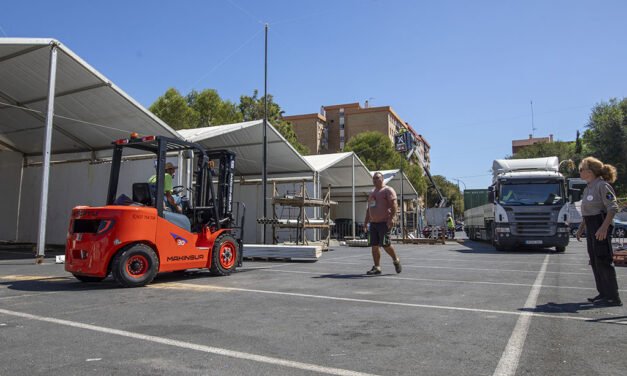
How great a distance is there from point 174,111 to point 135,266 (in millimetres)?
33065

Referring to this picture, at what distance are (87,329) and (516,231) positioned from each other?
15.1 meters

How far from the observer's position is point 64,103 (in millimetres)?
16094

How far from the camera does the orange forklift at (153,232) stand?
670 cm

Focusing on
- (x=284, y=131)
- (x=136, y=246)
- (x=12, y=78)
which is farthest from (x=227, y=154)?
(x=284, y=131)

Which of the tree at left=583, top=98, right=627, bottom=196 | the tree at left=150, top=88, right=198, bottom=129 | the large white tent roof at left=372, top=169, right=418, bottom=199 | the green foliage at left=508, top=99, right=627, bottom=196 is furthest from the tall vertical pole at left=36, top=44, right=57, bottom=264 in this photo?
the tree at left=583, top=98, right=627, bottom=196

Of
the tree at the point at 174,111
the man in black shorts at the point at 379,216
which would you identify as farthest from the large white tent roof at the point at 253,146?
the tree at the point at 174,111

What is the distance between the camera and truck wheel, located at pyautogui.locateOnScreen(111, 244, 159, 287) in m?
6.70

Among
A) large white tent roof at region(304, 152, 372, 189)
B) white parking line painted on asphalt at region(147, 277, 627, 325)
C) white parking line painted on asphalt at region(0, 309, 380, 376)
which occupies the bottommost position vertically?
white parking line painted on asphalt at region(0, 309, 380, 376)

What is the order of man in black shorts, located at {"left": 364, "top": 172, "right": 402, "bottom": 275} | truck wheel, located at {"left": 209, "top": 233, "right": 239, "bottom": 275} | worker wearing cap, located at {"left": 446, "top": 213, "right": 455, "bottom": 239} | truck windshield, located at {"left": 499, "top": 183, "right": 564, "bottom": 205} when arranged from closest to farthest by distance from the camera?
truck wheel, located at {"left": 209, "top": 233, "right": 239, "bottom": 275}
man in black shorts, located at {"left": 364, "top": 172, "right": 402, "bottom": 275}
truck windshield, located at {"left": 499, "top": 183, "right": 564, "bottom": 205}
worker wearing cap, located at {"left": 446, "top": 213, "right": 455, "bottom": 239}

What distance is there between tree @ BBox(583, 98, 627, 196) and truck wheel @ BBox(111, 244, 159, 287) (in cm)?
4210

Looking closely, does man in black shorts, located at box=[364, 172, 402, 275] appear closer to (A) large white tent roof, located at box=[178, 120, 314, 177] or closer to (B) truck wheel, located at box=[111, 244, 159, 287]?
(B) truck wheel, located at box=[111, 244, 159, 287]

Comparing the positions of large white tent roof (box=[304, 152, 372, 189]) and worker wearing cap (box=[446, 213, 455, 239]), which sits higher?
large white tent roof (box=[304, 152, 372, 189])

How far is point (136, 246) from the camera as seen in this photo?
686cm

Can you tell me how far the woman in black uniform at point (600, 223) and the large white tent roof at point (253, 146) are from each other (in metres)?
14.9
